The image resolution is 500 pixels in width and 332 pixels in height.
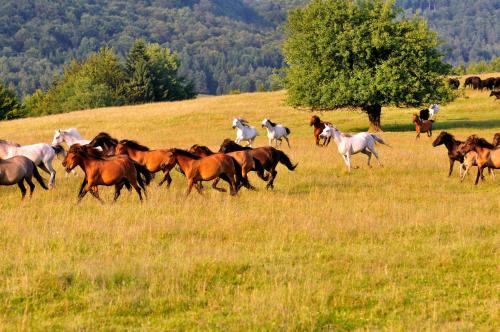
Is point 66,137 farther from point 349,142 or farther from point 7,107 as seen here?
point 7,107

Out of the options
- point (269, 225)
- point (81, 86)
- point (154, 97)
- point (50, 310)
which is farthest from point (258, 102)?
point (50, 310)

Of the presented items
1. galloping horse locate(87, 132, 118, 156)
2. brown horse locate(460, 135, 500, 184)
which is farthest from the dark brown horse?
galloping horse locate(87, 132, 118, 156)

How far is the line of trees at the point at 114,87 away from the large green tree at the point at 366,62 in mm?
52486

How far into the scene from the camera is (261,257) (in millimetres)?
11211

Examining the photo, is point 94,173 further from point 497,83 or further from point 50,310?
point 497,83

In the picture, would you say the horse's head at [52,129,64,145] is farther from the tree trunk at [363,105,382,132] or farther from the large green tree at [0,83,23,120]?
the large green tree at [0,83,23,120]

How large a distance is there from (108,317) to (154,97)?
297 feet

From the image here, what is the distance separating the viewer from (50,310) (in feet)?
28.6

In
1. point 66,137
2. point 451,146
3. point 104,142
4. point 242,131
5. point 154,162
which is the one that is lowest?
point 242,131

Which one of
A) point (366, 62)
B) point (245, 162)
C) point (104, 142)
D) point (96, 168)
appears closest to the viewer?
point (96, 168)

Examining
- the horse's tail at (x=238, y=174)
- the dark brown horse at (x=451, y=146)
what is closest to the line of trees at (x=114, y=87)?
the dark brown horse at (x=451, y=146)

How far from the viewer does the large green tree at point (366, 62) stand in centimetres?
4272

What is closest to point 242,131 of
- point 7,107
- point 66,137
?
point 66,137

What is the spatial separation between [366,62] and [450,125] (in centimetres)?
871
